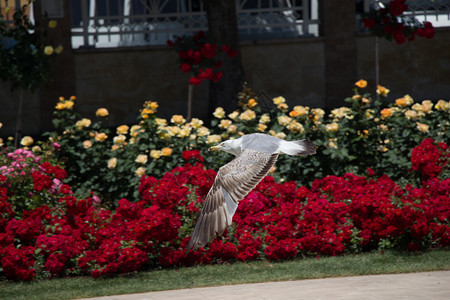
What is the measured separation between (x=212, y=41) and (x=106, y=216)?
426 cm

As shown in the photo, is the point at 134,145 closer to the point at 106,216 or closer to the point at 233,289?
the point at 106,216

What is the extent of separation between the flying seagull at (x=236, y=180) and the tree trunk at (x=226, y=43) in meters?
5.29

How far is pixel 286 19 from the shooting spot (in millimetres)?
12828

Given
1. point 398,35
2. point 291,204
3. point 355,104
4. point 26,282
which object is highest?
point 398,35

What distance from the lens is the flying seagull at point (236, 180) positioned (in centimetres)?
444

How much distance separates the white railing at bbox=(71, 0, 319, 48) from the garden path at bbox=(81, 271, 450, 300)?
26.8 feet

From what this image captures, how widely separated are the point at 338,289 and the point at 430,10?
31.8ft

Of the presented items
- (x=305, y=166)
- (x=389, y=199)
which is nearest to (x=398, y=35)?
(x=305, y=166)

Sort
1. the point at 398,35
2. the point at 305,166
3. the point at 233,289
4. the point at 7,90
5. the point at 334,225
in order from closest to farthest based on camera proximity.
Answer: the point at 233,289 → the point at 334,225 → the point at 305,166 → the point at 398,35 → the point at 7,90

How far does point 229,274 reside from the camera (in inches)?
201

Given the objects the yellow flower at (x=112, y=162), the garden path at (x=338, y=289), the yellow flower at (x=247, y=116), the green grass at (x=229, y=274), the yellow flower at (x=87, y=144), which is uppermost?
the yellow flower at (x=247, y=116)

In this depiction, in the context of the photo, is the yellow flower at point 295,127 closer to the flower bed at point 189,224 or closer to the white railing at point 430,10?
the flower bed at point 189,224

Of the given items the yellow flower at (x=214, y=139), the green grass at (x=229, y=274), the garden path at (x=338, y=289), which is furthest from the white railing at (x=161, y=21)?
the garden path at (x=338, y=289)

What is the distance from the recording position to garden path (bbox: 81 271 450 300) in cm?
434
